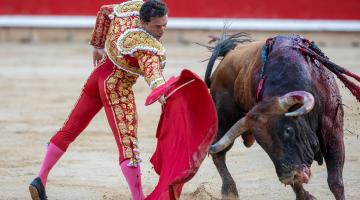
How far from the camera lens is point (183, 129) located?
3.84 m

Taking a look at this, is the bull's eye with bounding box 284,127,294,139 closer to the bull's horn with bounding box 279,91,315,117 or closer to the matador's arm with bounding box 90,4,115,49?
the bull's horn with bounding box 279,91,315,117

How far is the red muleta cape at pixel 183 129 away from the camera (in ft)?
12.4

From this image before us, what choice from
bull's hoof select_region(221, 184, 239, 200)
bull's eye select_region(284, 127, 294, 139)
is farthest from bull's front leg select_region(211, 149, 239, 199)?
bull's eye select_region(284, 127, 294, 139)

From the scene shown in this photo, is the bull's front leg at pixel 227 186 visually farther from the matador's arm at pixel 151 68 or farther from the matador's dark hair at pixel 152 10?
the matador's dark hair at pixel 152 10

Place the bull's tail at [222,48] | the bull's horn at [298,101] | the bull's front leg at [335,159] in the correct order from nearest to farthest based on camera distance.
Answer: the bull's horn at [298,101] → the bull's front leg at [335,159] → the bull's tail at [222,48]

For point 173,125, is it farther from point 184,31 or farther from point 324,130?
point 184,31

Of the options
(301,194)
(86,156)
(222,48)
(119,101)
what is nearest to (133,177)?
(119,101)

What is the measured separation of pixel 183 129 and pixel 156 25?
0.48 metres

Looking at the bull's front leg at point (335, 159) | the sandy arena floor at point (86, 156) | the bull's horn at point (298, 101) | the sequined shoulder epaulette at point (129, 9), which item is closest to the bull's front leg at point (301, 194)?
the bull's front leg at point (335, 159)

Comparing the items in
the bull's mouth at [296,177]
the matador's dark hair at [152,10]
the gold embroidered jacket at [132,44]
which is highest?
the matador's dark hair at [152,10]

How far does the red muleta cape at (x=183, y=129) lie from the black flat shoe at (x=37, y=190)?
0.67m

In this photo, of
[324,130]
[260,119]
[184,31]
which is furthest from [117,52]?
[184,31]

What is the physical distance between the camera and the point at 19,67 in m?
10.1

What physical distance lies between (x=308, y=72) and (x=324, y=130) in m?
0.28
